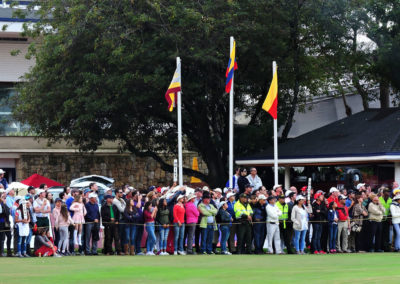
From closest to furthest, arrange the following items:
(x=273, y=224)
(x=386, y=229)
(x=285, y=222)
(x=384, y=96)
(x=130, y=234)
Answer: (x=130, y=234)
(x=273, y=224)
(x=285, y=222)
(x=386, y=229)
(x=384, y=96)

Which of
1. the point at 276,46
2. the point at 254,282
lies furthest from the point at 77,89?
the point at 254,282

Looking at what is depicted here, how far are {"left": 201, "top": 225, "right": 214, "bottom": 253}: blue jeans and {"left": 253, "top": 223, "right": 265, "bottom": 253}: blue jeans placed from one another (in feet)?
4.40

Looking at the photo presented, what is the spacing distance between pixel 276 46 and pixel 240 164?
561cm

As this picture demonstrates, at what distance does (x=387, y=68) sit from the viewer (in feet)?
142

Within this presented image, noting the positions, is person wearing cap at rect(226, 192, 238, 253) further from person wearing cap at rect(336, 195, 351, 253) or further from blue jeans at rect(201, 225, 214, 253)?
person wearing cap at rect(336, 195, 351, 253)

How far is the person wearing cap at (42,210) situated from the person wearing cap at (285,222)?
7.00m

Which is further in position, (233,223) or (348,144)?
(348,144)

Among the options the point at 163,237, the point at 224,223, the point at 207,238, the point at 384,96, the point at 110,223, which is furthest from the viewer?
the point at 384,96

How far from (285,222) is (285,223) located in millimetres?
36

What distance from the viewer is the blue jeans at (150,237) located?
1032 inches

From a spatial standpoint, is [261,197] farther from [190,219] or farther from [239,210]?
[190,219]

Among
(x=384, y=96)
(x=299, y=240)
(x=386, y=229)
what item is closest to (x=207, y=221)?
(x=299, y=240)

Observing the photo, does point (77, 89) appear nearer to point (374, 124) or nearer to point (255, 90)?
point (255, 90)

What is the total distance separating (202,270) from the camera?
18547mm
